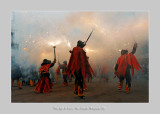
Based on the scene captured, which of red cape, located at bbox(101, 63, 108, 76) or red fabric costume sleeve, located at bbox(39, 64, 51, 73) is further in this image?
red fabric costume sleeve, located at bbox(39, 64, 51, 73)

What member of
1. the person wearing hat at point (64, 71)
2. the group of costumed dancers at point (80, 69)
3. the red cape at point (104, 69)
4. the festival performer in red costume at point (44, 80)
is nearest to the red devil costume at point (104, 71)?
the red cape at point (104, 69)

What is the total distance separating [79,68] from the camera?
6012 millimetres

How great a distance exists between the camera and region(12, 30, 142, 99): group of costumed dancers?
19.8ft

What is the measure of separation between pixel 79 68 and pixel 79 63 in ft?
0.53

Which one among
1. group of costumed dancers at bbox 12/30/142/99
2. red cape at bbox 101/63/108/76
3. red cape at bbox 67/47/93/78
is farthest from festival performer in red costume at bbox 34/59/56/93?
red cape at bbox 101/63/108/76

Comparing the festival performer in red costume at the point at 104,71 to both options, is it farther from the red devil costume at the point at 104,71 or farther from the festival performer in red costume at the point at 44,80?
the festival performer in red costume at the point at 44,80

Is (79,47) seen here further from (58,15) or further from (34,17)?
(34,17)

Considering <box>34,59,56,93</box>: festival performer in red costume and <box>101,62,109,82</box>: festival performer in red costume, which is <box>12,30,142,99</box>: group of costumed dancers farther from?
<box>101,62,109,82</box>: festival performer in red costume

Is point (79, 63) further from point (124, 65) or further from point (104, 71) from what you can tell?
point (124, 65)

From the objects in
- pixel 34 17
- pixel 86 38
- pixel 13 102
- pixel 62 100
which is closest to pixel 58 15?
pixel 34 17

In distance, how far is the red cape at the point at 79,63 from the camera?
19.7ft

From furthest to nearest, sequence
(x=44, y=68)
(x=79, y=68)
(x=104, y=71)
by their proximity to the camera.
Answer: (x=44, y=68) → (x=104, y=71) → (x=79, y=68)

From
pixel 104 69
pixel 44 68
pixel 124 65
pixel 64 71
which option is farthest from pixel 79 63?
pixel 124 65

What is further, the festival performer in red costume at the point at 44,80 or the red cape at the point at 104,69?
the festival performer in red costume at the point at 44,80
